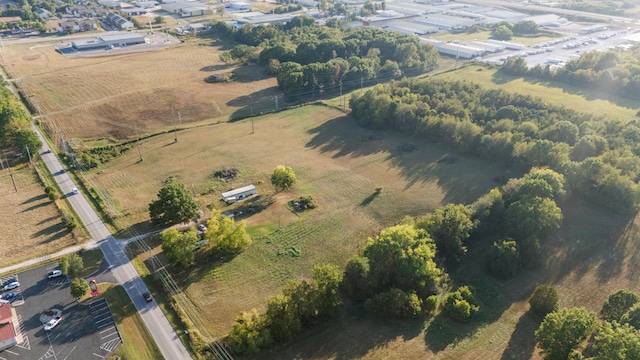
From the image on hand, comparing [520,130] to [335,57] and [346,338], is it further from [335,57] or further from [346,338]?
[335,57]

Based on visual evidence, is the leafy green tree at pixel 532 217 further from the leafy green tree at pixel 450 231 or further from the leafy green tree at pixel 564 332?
the leafy green tree at pixel 564 332

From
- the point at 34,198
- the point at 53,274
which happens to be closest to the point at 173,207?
the point at 53,274

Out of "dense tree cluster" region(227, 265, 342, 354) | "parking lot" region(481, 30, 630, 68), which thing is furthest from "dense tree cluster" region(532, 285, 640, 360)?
"parking lot" region(481, 30, 630, 68)

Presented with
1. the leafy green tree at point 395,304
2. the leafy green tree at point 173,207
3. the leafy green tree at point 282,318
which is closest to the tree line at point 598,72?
the leafy green tree at point 395,304

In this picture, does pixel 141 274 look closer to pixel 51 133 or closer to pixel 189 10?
pixel 51 133

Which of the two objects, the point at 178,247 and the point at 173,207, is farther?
the point at 173,207

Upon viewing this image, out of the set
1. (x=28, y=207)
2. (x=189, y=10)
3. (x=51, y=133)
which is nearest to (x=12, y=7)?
(x=189, y=10)
